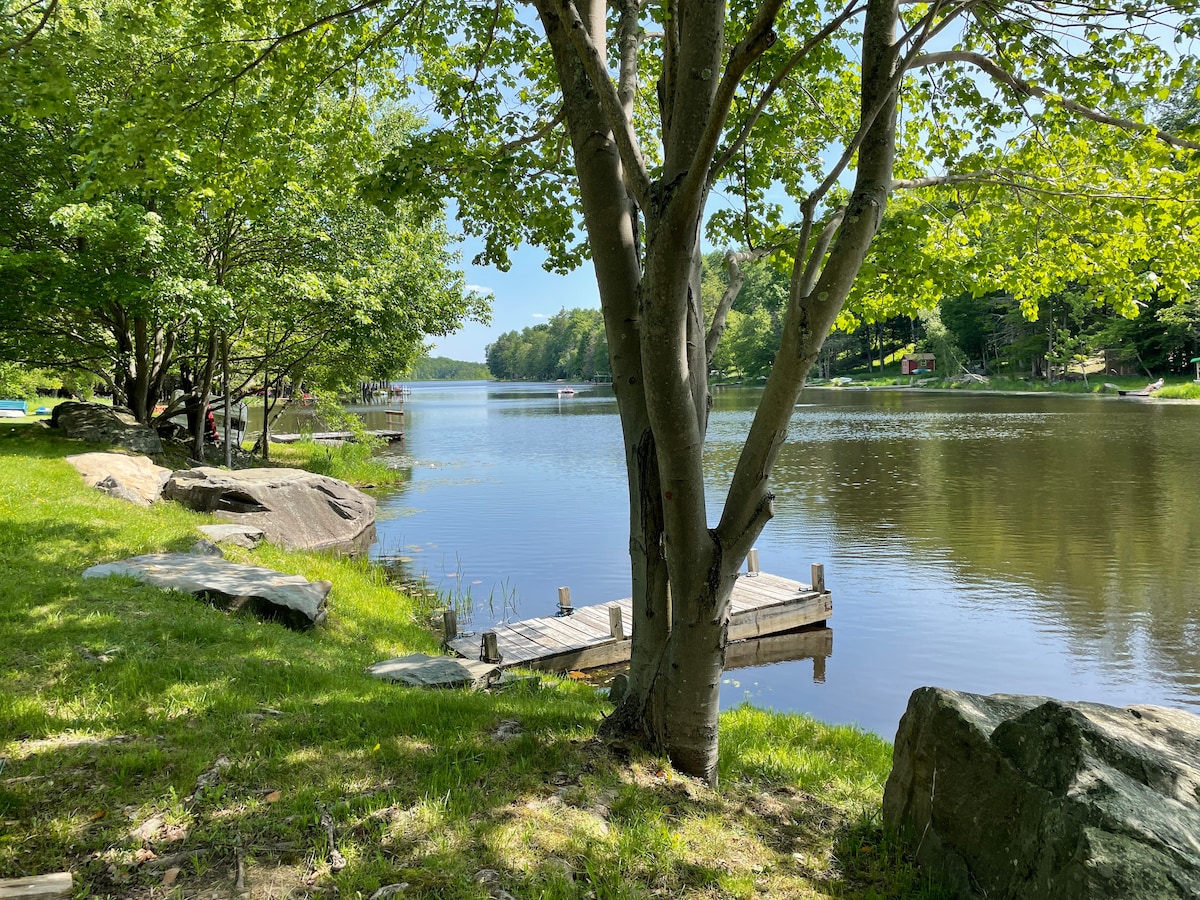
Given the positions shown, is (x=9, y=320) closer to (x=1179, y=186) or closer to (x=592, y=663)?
(x=592, y=663)

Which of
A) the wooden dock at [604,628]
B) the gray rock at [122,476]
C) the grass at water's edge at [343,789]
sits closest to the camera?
the grass at water's edge at [343,789]

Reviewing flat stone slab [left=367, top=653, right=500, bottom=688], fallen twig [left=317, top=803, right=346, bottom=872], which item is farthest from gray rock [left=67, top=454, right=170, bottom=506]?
fallen twig [left=317, top=803, right=346, bottom=872]

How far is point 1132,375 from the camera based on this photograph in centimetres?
6562

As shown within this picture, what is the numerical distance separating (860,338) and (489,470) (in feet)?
271

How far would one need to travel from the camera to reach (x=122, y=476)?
13.9 m

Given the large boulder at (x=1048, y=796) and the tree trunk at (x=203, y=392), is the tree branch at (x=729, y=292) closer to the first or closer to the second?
the large boulder at (x=1048, y=796)

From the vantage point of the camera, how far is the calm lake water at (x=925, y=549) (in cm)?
1078

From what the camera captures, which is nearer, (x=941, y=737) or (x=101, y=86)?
(x=941, y=737)

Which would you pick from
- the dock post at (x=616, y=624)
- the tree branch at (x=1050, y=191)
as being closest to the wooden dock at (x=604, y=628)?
the dock post at (x=616, y=624)

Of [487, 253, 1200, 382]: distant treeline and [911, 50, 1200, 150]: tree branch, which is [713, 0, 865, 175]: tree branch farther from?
[487, 253, 1200, 382]: distant treeline

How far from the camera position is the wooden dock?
34.4 feet

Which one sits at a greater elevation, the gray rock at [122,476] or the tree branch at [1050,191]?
the tree branch at [1050,191]

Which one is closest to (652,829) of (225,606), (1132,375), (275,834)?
(275,834)

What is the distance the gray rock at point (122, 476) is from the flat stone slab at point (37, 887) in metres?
11.3
